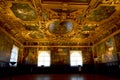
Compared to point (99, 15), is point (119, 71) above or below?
below

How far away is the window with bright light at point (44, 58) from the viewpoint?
59.0 feet

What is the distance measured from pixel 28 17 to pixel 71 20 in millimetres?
4339

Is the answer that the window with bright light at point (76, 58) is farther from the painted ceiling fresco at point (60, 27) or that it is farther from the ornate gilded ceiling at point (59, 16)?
the painted ceiling fresco at point (60, 27)

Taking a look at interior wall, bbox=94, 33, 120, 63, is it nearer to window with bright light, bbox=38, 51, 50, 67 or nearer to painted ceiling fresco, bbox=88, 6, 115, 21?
painted ceiling fresco, bbox=88, 6, 115, 21

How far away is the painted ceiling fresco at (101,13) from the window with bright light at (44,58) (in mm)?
10161

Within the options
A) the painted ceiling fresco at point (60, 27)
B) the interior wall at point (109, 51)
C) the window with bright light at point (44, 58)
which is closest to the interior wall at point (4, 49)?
the painted ceiling fresco at point (60, 27)

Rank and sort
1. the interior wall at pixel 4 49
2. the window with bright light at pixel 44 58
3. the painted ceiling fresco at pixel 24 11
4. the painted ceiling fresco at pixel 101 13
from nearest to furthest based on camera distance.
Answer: the painted ceiling fresco at pixel 24 11 < the painted ceiling fresco at pixel 101 13 < the interior wall at pixel 4 49 < the window with bright light at pixel 44 58

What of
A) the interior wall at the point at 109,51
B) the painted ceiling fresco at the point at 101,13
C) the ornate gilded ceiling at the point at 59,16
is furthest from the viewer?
the interior wall at the point at 109,51

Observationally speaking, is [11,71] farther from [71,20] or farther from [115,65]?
[115,65]

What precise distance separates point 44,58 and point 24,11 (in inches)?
410

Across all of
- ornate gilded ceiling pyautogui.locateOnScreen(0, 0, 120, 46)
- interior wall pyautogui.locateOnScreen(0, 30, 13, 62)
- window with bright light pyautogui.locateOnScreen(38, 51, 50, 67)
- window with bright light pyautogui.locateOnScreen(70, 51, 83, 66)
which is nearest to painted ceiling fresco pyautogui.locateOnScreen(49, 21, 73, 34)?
ornate gilded ceiling pyautogui.locateOnScreen(0, 0, 120, 46)

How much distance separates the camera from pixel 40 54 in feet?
60.0

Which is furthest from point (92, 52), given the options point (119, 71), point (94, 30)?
point (119, 71)

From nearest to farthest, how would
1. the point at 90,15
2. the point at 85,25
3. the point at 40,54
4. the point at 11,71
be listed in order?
the point at 90,15 < the point at 85,25 < the point at 11,71 < the point at 40,54
